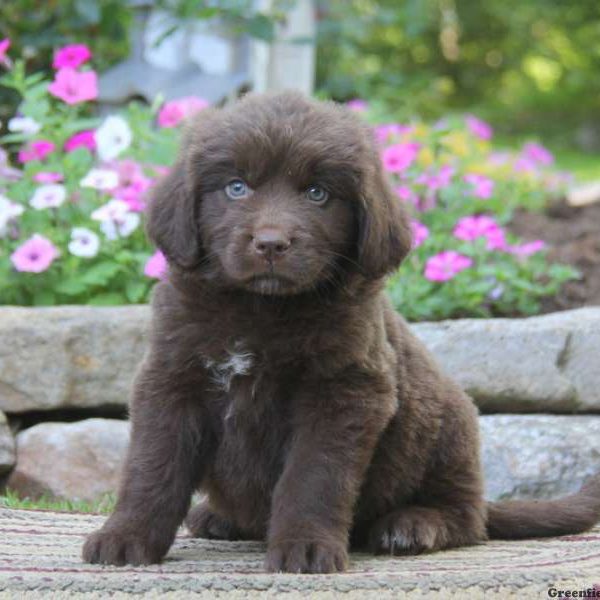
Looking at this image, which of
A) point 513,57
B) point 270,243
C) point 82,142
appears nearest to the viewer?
point 270,243

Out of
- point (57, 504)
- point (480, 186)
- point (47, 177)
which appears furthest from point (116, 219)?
point (480, 186)

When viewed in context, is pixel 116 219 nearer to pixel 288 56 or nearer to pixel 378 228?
pixel 378 228

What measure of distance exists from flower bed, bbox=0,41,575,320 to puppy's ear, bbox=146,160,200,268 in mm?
1731

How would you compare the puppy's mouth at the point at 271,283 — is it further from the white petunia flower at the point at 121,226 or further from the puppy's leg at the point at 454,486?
the white petunia flower at the point at 121,226

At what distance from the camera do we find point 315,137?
11.2 ft

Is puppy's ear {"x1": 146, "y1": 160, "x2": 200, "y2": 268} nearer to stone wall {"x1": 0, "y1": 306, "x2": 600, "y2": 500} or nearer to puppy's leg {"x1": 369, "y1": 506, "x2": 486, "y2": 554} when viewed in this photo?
puppy's leg {"x1": 369, "y1": 506, "x2": 486, "y2": 554}

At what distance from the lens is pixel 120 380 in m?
5.23

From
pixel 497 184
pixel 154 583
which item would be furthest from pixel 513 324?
pixel 497 184

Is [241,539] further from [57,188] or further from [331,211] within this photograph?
[57,188]

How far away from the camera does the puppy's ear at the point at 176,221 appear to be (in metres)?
3.51

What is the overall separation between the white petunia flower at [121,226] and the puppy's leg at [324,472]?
242cm

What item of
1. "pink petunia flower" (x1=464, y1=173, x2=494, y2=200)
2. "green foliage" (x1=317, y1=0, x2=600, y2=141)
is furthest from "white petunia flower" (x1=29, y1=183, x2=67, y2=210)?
"green foliage" (x1=317, y1=0, x2=600, y2=141)

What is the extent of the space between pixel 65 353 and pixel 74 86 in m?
1.58

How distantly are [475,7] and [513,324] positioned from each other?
62.0ft
